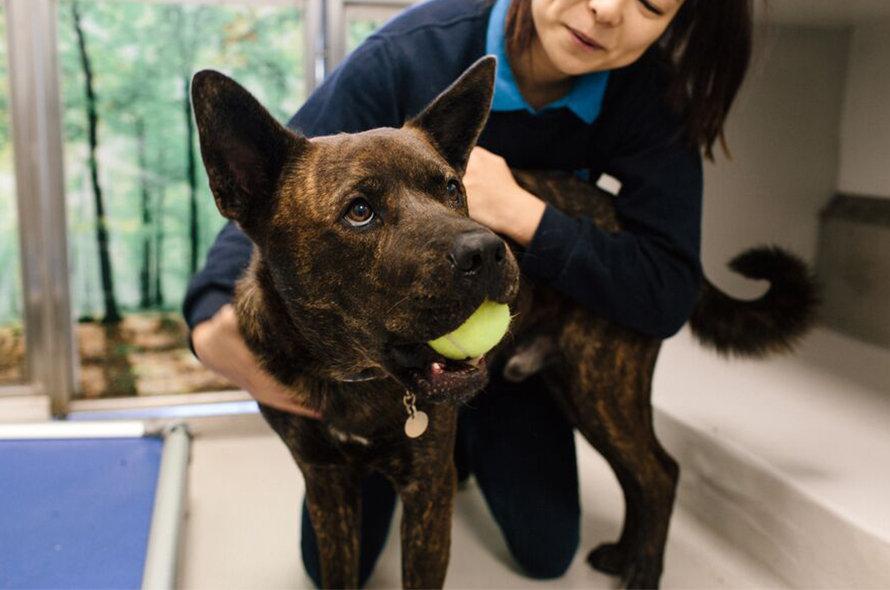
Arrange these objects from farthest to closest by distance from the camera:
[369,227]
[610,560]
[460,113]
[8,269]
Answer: [8,269]
[610,560]
[460,113]
[369,227]

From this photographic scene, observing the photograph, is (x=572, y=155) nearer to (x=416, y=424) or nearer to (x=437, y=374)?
(x=416, y=424)

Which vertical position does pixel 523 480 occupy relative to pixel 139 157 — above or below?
below

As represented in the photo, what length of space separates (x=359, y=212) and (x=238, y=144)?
0.59 ft

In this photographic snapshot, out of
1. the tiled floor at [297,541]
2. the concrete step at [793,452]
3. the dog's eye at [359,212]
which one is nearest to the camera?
the dog's eye at [359,212]

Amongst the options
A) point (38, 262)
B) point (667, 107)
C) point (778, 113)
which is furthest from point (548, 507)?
point (38, 262)

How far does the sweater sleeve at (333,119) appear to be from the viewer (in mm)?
1457

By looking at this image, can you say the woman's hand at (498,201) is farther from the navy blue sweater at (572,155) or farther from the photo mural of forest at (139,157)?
the photo mural of forest at (139,157)

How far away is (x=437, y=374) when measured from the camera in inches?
37.2

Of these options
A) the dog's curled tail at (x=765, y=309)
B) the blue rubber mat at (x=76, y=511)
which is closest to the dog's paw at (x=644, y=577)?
the dog's curled tail at (x=765, y=309)

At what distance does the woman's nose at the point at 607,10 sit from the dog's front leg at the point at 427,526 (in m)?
0.77

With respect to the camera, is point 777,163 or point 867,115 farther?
point 777,163

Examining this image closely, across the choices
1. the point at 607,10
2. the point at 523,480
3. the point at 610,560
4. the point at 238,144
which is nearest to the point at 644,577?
the point at 610,560

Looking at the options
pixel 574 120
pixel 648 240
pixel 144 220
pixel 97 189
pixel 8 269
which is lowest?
pixel 8 269

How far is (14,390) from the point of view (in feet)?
9.37
